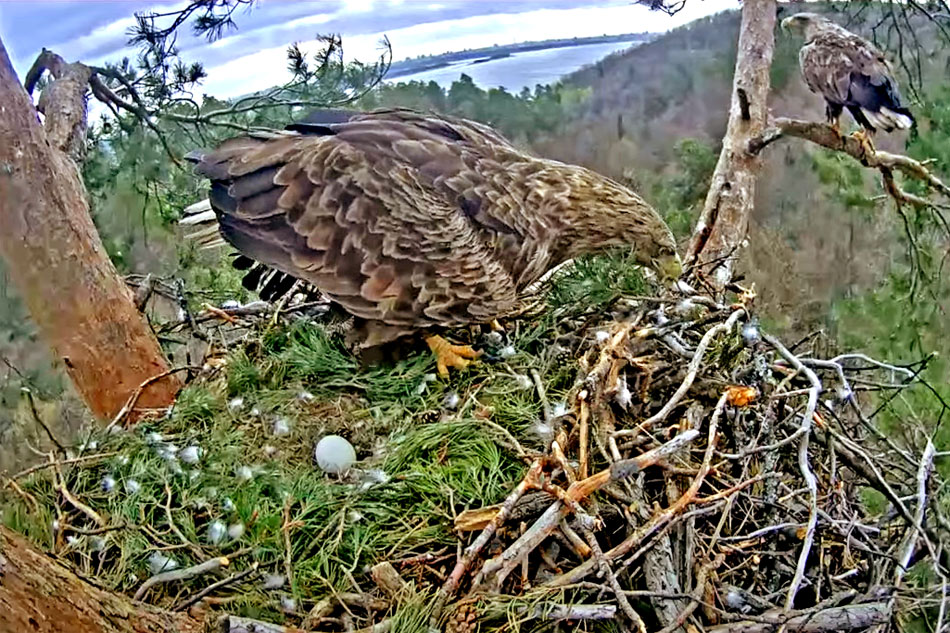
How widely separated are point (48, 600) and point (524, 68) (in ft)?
17.7

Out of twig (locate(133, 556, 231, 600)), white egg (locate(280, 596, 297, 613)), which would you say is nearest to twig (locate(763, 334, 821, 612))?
white egg (locate(280, 596, 297, 613))

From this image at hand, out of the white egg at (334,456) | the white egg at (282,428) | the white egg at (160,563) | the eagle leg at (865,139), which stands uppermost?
the eagle leg at (865,139)

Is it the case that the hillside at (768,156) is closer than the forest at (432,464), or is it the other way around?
the forest at (432,464)

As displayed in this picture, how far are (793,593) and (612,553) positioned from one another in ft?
1.38

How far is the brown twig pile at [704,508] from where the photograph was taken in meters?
2.13

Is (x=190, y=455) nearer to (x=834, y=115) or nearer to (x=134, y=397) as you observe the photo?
(x=134, y=397)

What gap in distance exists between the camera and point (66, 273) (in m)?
3.03

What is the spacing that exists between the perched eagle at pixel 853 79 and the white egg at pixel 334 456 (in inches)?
120

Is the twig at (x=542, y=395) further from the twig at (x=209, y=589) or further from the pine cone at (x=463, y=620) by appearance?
the twig at (x=209, y=589)

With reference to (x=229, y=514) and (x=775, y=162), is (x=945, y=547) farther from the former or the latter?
(x=775, y=162)

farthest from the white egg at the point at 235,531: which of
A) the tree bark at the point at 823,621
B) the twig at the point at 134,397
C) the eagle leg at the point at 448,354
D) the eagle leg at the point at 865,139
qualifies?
the eagle leg at the point at 865,139

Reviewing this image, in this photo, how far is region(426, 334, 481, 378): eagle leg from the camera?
2967 millimetres

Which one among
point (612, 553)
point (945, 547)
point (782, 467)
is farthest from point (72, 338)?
point (945, 547)

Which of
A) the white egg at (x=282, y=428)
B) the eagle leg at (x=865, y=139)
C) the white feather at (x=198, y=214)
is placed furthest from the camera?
the eagle leg at (x=865, y=139)
